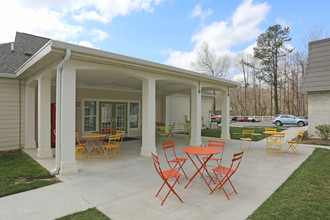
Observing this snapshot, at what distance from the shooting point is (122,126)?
34.1 feet

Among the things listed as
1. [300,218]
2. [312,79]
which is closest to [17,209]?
[300,218]

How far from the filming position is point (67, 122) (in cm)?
440

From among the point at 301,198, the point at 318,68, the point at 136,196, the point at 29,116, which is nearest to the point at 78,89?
the point at 29,116

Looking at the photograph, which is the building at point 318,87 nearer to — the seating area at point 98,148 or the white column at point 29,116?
the seating area at point 98,148

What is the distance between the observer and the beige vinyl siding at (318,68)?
9.52m

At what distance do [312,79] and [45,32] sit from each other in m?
19.5

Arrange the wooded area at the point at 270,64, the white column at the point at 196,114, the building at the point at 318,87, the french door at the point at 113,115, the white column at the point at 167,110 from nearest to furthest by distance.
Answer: the white column at the point at 196,114
the building at the point at 318,87
the french door at the point at 113,115
the white column at the point at 167,110
the wooded area at the point at 270,64

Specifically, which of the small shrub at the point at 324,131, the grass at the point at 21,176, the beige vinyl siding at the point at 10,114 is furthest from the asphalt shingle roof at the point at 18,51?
the small shrub at the point at 324,131

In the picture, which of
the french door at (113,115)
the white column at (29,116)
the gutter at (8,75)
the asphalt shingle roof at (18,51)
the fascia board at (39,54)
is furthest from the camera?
the french door at (113,115)

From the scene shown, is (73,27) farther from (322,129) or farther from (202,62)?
(202,62)

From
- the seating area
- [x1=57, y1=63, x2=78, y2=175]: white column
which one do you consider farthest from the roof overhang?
the seating area

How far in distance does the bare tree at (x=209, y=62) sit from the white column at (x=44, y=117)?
87.4ft

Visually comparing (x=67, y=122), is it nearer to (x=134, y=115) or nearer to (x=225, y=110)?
(x=134, y=115)

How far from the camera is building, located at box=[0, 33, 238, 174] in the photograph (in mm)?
4387
